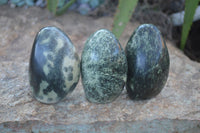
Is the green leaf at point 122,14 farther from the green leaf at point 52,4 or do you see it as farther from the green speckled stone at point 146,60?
the green leaf at point 52,4

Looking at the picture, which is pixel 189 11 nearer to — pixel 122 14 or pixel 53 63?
pixel 122 14

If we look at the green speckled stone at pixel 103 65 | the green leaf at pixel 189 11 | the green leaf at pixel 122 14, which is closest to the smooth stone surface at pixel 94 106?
the green speckled stone at pixel 103 65

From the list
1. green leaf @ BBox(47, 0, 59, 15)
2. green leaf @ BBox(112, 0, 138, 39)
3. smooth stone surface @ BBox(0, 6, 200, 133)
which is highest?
green leaf @ BBox(112, 0, 138, 39)

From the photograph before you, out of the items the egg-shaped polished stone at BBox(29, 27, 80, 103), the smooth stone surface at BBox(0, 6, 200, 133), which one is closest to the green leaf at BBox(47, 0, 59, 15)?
the smooth stone surface at BBox(0, 6, 200, 133)

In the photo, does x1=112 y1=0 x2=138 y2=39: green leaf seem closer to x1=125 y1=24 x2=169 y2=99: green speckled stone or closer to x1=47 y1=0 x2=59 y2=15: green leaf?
x1=125 y1=24 x2=169 y2=99: green speckled stone

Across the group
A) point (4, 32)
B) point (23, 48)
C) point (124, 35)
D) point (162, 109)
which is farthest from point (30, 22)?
point (162, 109)

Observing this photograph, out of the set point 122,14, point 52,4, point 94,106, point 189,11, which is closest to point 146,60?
point 94,106

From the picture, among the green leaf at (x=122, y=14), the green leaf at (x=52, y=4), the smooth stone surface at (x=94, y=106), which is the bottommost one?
the smooth stone surface at (x=94, y=106)
